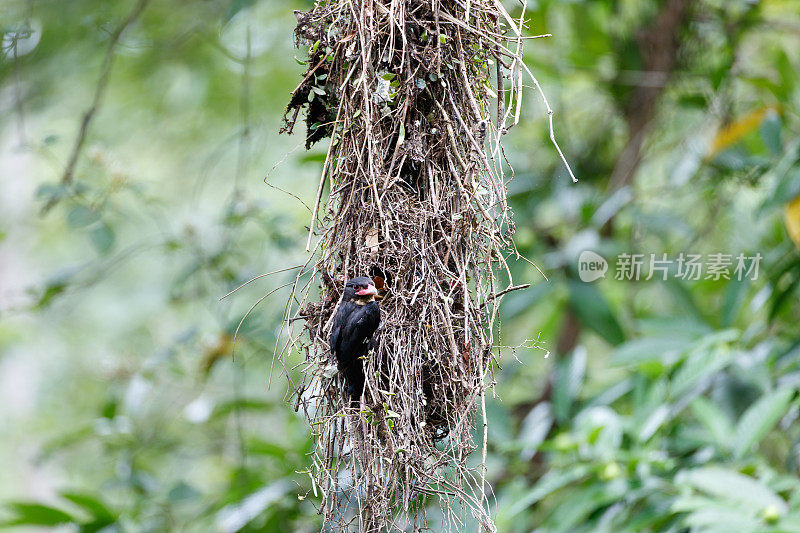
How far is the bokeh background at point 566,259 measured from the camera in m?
2.73

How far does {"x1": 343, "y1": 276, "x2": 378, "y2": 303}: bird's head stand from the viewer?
1398 millimetres

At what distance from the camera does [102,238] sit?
2.79 m

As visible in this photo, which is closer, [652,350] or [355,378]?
[355,378]

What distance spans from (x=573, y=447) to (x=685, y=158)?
1.70 m

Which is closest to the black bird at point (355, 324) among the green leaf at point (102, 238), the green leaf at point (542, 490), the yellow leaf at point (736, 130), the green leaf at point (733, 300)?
the green leaf at point (542, 490)

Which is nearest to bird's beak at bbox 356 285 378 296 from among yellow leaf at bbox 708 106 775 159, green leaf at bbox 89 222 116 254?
green leaf at bbox 89 222 116 254

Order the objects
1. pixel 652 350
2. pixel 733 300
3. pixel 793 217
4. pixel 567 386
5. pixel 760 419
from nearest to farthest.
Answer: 1. pixel 760 419
2. pixel 793 217
3. pixel 652 350
4. pixel 733 300
5. pixel 567 386

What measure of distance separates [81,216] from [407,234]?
182cm

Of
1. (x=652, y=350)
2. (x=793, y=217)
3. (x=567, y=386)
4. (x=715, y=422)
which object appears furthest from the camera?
(x=567, y=386)

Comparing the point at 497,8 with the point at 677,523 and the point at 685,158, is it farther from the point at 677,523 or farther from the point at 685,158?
the point at 685,158

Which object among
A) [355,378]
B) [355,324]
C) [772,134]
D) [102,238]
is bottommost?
[355,378]

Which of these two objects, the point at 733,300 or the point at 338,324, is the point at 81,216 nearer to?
the point at 338,324

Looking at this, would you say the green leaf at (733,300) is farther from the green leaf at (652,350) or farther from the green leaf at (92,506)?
the green leaf at (92,506)

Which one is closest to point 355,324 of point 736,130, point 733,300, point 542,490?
point 542,490
